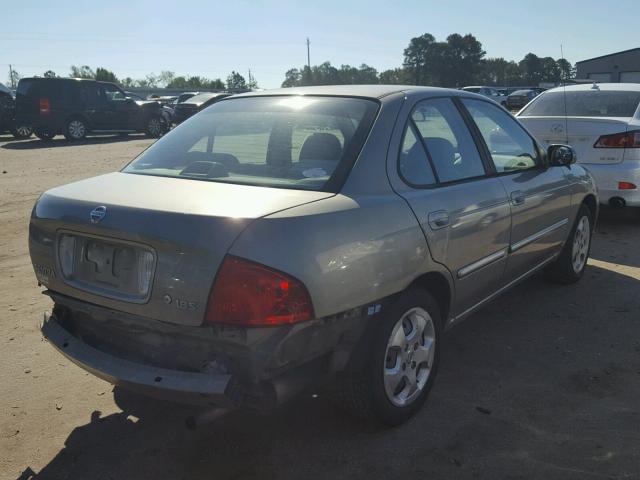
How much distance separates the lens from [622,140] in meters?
6.82

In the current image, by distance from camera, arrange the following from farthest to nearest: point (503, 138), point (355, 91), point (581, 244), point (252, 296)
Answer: point (581, 244)
point (503, 138)
point (355, 91)
point (252, 296)

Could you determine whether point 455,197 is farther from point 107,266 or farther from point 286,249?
point 107,266

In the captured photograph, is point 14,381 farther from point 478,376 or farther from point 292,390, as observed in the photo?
point 478,376

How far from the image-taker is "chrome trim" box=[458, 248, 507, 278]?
11.1 ft

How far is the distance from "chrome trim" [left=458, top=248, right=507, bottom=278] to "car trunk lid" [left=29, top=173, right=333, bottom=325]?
1.09m

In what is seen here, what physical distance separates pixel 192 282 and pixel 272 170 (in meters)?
0.86

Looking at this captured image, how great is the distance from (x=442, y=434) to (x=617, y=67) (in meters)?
50.9

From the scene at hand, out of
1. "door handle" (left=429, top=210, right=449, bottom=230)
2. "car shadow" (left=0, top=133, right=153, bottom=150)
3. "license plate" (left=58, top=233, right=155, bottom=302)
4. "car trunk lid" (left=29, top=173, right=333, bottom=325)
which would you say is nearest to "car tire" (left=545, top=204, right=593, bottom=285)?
"door handle" (left=429, top=210, right=449, bottom=230)

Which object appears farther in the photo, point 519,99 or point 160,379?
point 519,99

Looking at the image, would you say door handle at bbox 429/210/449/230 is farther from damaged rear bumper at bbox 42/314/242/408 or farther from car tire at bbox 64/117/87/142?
car tire at bbox 64/117/87/142

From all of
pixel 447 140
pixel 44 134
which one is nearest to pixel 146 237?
pixel 447 140

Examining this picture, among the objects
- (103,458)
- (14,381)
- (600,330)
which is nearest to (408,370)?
(103,458)

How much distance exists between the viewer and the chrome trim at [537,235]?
399 centimetres

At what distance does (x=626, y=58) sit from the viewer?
157 ft
